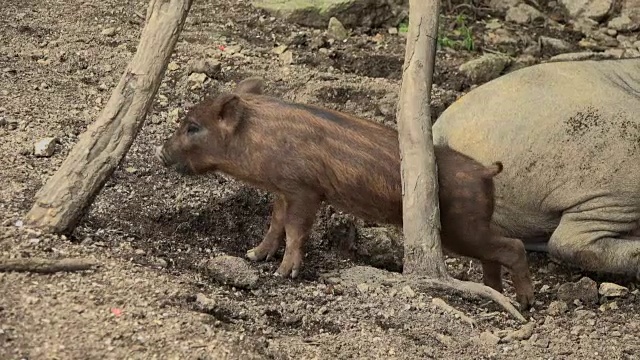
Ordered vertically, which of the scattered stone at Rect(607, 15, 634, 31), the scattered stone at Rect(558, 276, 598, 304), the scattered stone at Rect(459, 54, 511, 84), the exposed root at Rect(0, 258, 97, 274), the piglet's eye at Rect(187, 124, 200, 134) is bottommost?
the exposed root at Rect(0, 258, 97, 274)

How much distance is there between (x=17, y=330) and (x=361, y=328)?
150cm

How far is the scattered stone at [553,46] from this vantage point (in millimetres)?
9547

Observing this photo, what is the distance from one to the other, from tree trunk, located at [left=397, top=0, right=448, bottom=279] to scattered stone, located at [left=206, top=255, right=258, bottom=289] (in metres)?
0.76

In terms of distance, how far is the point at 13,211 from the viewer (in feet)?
16.9

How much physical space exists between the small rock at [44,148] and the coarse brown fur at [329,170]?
2.90 feet

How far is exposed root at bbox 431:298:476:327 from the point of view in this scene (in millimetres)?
4953

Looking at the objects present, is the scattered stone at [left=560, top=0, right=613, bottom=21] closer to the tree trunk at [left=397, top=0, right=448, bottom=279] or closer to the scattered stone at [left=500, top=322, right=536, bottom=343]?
the tree trunk at [left=397, top=0, right=448, bottom=279]

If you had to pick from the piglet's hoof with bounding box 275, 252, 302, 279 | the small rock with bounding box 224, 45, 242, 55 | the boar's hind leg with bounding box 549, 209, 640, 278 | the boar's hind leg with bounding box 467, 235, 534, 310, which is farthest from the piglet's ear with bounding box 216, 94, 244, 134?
the small rock with bounding box 224, 45, 242, 55

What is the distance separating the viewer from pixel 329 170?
5594 millimetres

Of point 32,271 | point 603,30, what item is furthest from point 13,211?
point 603,30

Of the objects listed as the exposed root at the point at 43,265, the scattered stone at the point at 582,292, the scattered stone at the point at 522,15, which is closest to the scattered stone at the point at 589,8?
the scattered stone at the point at 522,15

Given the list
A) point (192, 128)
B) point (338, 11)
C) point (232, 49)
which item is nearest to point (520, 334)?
point (192, 128)

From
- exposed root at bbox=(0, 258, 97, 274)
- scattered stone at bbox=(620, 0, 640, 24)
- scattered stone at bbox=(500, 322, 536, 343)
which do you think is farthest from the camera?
scattered stone at bbox=(620, 0, 640, 24)

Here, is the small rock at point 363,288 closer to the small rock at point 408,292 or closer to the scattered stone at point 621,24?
the small rock at point 408,292
